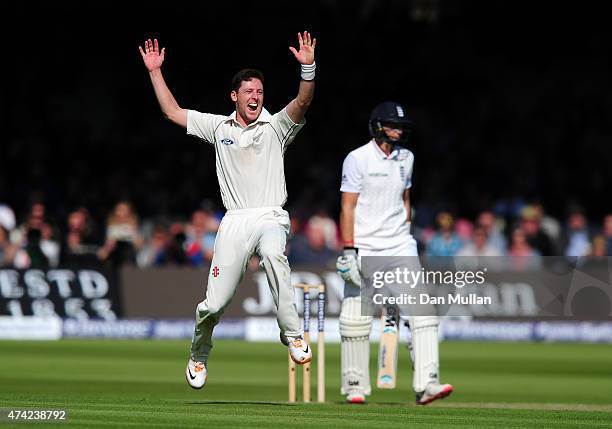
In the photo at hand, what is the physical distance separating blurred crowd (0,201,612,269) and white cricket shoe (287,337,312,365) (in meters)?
8.72

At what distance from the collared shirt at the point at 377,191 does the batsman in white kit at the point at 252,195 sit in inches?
48.1

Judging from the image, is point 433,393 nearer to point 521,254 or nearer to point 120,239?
point 521,254

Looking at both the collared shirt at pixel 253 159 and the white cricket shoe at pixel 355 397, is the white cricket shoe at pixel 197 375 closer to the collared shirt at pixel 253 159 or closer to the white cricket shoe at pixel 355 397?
the collared shirt at pixel 253 159

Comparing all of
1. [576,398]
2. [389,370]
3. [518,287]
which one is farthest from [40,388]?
[518,287]

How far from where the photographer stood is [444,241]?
17094mm

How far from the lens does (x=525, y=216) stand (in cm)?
1797

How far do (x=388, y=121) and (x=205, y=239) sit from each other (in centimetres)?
874

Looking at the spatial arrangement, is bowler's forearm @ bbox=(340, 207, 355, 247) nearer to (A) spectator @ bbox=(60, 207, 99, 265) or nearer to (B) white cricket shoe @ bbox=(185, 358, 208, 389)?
(B) white cricket shoe @ bbox=(185, 358, 208, 389)

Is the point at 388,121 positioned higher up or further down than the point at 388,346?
higher up

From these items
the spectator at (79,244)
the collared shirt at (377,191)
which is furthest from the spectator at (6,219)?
the collared shirt at (377,191)

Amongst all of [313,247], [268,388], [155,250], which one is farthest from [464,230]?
[268,388]

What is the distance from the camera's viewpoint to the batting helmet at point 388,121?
9.75 m

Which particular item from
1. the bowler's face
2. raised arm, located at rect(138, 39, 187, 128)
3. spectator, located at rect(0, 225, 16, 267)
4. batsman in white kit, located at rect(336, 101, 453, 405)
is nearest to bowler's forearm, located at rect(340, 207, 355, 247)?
batsman in white kit, located at rect(336, 101, 453, 405)

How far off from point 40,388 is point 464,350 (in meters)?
6.55
